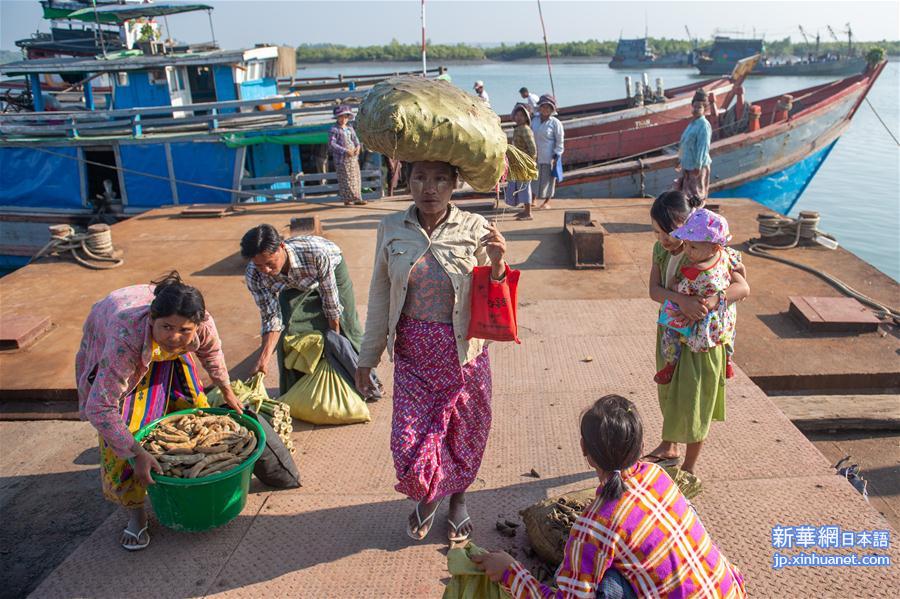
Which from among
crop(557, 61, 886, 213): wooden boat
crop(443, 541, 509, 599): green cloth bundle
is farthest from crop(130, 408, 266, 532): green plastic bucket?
crop(557, 61, 886, 213): wooden boat

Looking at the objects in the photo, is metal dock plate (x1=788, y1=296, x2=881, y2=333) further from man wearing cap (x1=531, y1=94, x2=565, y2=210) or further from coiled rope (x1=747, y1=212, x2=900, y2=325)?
man wearing cap (x1=531, y1=94, x2=565, y2=210)

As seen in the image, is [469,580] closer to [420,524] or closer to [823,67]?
[420,524]

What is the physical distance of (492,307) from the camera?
2689mm

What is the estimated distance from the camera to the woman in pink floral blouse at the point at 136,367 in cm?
261

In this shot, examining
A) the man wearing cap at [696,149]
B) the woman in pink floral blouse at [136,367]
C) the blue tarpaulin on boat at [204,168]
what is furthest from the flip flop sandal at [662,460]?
the blue tarpaulin on boat at [204,168]

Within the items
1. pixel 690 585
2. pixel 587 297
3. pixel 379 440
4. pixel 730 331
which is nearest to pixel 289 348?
pixel 379 440

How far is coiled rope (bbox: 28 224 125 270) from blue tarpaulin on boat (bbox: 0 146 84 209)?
4649 millimetres

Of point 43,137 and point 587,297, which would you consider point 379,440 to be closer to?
point 587,297

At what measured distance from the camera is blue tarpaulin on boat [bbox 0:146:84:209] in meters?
12.2

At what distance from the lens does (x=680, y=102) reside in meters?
16.0

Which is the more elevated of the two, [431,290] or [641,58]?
[641,58]

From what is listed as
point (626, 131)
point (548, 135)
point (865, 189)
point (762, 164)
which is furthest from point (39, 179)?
point (865, 189)

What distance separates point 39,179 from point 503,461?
12173mm

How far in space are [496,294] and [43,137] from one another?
1269 centimetres
